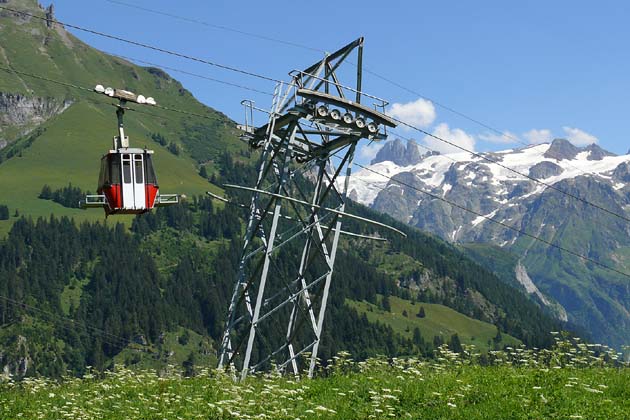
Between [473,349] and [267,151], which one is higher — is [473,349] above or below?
below

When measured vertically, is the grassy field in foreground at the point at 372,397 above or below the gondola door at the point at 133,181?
below

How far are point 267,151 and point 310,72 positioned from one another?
449cm

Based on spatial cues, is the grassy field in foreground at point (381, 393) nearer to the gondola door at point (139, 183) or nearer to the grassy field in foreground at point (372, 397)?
the grassy field in foreground at point (372, 397)

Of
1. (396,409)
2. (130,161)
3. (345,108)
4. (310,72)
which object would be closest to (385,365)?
(396,409)

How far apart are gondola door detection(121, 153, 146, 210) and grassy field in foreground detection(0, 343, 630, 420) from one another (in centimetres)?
636

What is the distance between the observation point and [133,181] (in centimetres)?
3231

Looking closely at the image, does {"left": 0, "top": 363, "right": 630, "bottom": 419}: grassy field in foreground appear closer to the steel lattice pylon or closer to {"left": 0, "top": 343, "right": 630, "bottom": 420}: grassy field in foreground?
{"left": 0, "top": 343, "right": 630, "bottom": 420}: grassy field in foreground

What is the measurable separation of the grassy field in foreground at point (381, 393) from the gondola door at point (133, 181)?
6355 mm

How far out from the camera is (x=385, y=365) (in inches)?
1067

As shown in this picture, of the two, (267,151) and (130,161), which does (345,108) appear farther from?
(130,161)

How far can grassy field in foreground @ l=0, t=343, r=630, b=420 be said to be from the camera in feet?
70.6

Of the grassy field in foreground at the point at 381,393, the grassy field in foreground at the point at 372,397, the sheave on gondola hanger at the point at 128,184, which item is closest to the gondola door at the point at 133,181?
the sheave on gondola hanger at the point at 128,184

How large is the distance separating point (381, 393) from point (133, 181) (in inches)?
525

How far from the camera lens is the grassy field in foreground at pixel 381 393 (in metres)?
21.5
